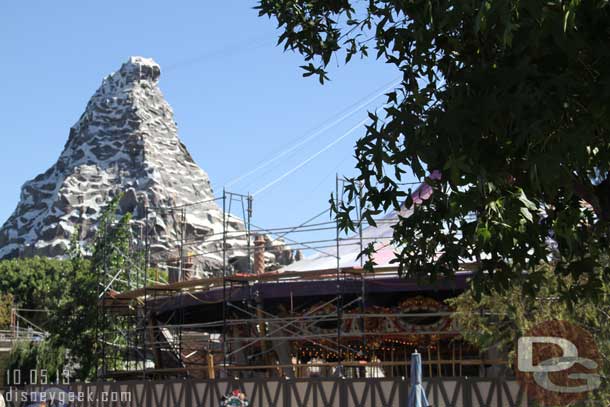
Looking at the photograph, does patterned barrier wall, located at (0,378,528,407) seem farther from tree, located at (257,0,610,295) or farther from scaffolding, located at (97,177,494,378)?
tree, located at (257,0,610,295)

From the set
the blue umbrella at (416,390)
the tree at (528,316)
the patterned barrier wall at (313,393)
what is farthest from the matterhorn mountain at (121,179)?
the blue umbrella at (416,390)

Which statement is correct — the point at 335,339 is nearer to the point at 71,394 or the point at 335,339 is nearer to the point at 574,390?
the point at 71,394

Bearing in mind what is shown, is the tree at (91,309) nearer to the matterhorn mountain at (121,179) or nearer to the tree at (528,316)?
the tree at (528,316)

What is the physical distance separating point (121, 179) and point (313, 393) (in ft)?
391

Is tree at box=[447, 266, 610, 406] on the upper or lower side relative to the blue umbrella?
upper

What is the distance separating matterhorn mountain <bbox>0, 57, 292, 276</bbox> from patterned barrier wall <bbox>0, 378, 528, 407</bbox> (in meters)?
98.2

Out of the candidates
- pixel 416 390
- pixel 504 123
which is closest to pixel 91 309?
pixel 416 390

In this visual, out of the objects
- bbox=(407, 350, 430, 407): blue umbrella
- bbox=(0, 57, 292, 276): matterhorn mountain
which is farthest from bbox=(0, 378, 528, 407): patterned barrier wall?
bbox=(0, 57, 292, 276): matterhorn mountain

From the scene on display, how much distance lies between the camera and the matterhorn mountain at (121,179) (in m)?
132

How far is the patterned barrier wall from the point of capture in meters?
21.8

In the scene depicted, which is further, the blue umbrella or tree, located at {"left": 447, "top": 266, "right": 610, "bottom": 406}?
the blue umbrella

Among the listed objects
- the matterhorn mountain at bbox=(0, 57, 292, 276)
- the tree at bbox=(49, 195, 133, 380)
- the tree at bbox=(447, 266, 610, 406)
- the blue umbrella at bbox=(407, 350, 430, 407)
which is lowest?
the blue umbrella at bbox=(407, 350, 430, 407)

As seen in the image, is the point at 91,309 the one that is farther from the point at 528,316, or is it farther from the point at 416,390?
the point at 416,390

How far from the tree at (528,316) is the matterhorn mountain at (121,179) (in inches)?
4104
